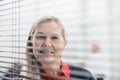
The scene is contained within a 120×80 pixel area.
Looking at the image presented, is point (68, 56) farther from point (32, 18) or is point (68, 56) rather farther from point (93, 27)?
point (32, 18)

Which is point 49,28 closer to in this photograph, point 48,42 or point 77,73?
point 48,42

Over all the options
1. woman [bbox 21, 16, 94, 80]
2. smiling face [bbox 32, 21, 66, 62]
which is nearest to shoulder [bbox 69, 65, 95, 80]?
woman [bbox 21, 16, 94, 80]

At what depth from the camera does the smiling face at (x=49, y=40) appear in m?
1.00

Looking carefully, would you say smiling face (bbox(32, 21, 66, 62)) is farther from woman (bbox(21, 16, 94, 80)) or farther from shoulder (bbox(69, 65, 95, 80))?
shoulder (bbox(69, 65, 95, 80))

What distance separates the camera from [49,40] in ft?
3.34

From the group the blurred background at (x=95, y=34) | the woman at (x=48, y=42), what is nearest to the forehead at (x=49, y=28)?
the woman at (x=48, y=42)

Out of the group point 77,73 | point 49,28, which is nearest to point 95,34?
point 77,73

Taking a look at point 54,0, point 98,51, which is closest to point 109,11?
point 98,51

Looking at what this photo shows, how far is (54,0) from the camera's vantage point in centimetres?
96

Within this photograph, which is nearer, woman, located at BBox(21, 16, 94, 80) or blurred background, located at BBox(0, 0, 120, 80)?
blurred background, located at BBox(0, 0, 120, 80)

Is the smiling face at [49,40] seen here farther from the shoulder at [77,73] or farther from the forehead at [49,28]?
the shoulder at [77,73]

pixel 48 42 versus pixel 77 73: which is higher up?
pixel 48 42

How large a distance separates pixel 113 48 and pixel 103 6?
0.15 m

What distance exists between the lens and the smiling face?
1002mm
